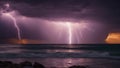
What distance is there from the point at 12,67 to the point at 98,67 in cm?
999

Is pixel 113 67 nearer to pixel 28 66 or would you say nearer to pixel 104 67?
pixel 104 67

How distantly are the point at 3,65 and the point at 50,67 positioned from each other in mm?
6340

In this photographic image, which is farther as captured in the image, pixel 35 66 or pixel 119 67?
pixel 119 67

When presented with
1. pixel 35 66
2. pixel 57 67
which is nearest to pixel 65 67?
pixel 57 67

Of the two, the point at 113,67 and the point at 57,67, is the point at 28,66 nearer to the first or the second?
the point at 57,67

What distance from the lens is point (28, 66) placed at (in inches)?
902

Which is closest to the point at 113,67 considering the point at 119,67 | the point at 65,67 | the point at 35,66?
the point at 119,67

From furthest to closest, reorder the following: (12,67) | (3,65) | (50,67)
Result: (50,67), (3,65), (12,67)

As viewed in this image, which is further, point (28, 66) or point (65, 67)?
point (65, 67)

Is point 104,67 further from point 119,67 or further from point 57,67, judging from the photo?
point 57,67

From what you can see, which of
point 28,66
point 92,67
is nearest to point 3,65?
point 28,66

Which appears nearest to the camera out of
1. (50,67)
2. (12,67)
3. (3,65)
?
(12,67)

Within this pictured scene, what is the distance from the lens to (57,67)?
2958 cm

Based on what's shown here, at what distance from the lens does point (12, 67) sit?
863 inches
